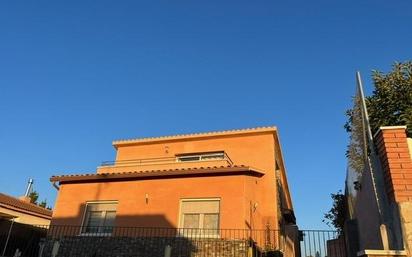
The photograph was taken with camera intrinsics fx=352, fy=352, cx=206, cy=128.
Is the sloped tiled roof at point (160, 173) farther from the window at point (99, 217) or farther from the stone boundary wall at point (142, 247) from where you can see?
the stone boundary wall at point (142, 247)

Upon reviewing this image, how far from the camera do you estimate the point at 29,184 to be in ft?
99.2

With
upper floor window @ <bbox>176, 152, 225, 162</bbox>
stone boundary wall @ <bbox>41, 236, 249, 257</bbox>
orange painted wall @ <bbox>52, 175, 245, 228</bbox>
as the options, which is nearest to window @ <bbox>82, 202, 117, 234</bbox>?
Answer: orange painted wall @ <bbox>52, 175, 245, 228</bbox>

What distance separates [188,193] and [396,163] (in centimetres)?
956

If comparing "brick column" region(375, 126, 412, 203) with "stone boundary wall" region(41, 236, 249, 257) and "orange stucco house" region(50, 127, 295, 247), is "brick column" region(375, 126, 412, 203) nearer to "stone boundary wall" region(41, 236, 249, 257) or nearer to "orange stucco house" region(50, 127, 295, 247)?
"stone boundary wall" region(41, 236, 249, 257)

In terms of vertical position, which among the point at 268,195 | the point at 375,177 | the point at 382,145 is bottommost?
the point at 375,177

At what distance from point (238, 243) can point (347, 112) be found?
8.88m

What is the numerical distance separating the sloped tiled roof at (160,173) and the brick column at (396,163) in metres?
7.94

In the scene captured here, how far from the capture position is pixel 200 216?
45.3 feet

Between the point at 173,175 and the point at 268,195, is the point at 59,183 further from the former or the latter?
the point at 268,195

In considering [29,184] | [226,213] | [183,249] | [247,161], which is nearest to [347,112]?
[247,161]

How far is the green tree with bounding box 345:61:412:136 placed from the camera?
521 inches

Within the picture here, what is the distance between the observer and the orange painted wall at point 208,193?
44.9 ft

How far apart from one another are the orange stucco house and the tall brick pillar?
7833 millimetres

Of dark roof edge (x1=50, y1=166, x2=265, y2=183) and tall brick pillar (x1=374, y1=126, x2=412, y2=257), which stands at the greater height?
dark roof edge (x1=50, y1=166, x2=265, y2=183)
